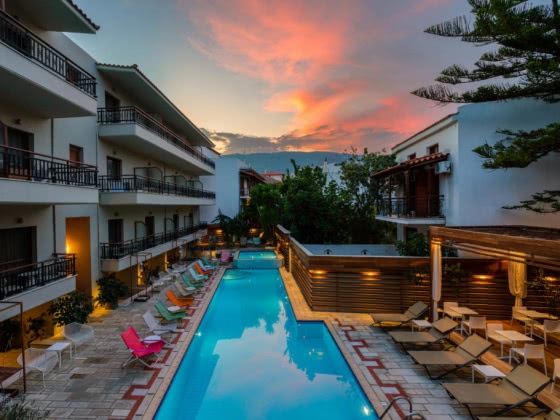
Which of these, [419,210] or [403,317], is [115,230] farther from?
[419,210]

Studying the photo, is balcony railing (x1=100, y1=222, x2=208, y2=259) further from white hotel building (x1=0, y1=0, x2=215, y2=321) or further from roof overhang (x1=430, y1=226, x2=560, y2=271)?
roof overhang (x1=430, y1=226, x2=560, y2=271)

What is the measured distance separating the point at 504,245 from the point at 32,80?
1156 cm

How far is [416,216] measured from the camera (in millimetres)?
14930

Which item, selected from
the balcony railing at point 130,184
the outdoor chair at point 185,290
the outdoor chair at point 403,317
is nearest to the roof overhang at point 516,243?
the outdoor chair at point 403,317

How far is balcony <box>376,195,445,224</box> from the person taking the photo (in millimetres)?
13992

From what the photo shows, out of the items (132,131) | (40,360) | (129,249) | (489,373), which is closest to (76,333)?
(40,360)

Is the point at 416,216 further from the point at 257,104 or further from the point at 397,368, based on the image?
the point at 257,104

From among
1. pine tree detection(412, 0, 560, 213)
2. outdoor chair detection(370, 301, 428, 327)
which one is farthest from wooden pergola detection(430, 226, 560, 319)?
pine tree detection(412, 0, 560, 213)

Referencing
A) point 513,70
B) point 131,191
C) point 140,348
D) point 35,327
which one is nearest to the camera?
A: point 140,348

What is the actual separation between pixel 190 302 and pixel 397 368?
8.97 metres

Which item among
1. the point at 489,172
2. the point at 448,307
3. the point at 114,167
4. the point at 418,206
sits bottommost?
the point at 448,307

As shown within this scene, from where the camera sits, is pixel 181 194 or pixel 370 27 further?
pixel 181 194

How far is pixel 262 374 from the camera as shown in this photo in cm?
820

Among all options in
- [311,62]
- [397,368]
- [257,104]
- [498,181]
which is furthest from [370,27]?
[397,368]
